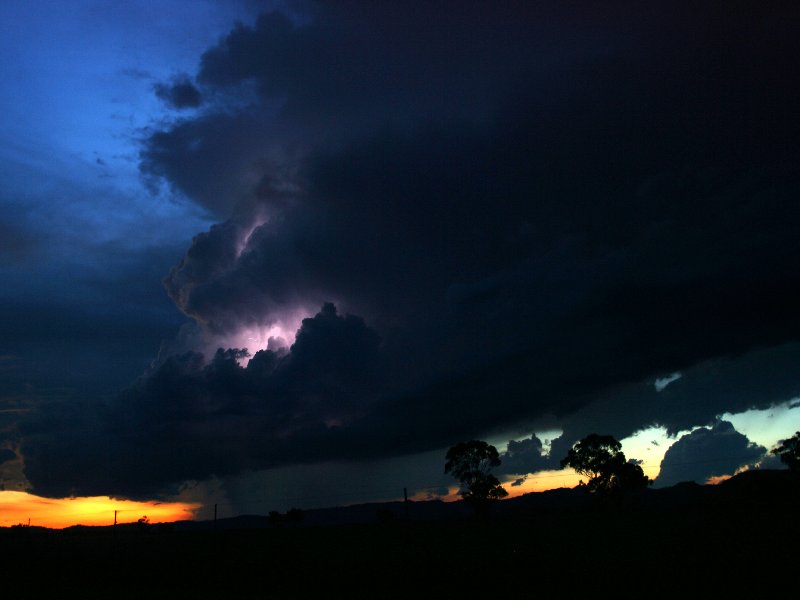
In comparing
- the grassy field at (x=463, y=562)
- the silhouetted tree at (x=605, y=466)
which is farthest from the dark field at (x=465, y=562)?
the silhouetted tree at (x=605, y=466)

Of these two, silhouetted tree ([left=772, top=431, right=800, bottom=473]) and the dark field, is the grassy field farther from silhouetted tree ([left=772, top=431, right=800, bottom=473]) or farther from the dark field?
silhouetted tree ([left=772, top=431, right=800, bottom=473])

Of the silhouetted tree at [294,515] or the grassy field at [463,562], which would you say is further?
the silhouetted tree at [294,515]

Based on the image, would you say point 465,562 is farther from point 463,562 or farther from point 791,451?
point 791,451

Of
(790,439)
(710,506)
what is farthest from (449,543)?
(790,439)

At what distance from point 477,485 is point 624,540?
6715cm

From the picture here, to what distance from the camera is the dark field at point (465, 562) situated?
3130cm

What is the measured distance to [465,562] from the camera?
36.4 meters

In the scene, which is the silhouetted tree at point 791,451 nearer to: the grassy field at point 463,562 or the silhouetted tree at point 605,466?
the silhouetted tree at point 605,466

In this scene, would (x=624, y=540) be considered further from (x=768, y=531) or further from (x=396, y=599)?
(x=396, y=599)

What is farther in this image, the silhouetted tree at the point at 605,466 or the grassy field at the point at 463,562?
the silhouetted tree at the point at 605,466

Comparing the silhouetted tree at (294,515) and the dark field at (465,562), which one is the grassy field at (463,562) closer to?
the dark field at (465,562)

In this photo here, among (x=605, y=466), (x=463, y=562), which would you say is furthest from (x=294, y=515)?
(x=463, y=562)

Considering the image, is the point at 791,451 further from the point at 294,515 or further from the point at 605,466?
the point at 294,515

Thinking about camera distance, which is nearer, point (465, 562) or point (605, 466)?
point (465, 562)
